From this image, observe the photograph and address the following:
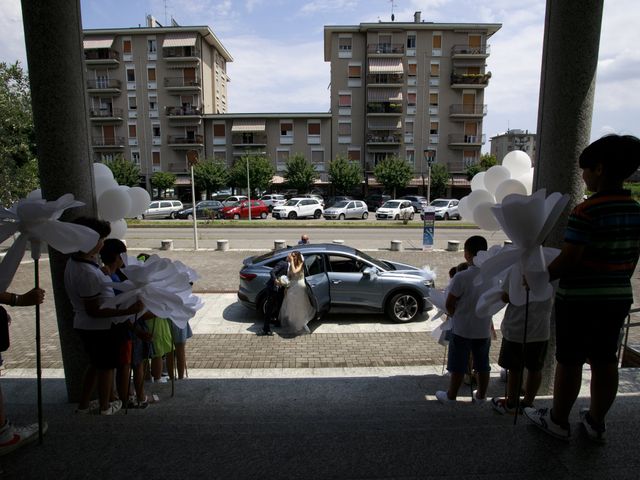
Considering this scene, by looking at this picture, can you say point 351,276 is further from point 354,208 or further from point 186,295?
point 354,208

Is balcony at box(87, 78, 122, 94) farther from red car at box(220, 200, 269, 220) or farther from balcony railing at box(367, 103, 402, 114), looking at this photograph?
balcony railing at box(367, 103, 402, 114)

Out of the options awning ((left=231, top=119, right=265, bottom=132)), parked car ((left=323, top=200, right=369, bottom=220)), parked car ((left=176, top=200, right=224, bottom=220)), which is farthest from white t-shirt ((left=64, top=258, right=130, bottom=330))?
awning ((left=231, top=119, right=265, bottom=132))

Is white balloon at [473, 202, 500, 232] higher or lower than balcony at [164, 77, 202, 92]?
lower

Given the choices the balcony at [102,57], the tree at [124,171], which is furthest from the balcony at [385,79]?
the balcony at [102,57]

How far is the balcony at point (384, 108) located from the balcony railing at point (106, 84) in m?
30.6

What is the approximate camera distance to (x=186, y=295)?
145 inches

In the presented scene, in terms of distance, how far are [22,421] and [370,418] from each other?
2.73m

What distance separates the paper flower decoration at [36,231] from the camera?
2.63 meters

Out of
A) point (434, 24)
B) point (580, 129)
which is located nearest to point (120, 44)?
point (434, 24)

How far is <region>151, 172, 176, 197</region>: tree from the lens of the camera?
48188mm

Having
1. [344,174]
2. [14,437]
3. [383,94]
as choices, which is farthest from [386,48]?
[14,437]

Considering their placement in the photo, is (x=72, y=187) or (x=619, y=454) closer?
(x=619, y=454)

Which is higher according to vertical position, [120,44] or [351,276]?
[120,44]

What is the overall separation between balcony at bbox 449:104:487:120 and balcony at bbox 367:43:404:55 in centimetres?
923
